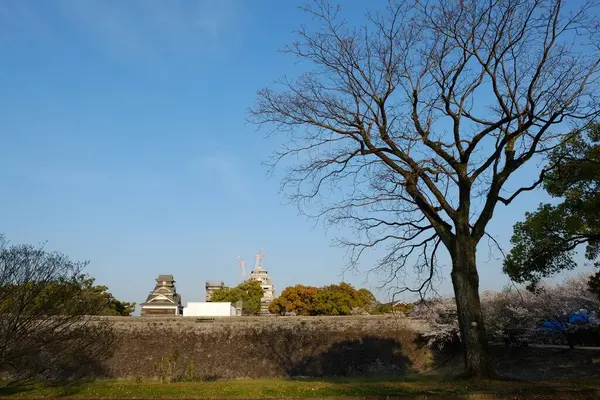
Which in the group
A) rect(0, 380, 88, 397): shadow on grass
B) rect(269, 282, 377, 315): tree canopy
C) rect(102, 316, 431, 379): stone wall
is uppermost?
rect(269, 282, 377, 315): tree canopy

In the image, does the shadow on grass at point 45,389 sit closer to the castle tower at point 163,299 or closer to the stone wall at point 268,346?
the stone wall at point 268,346

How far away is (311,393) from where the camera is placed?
8969mm

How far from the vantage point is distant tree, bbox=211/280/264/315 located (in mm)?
73188

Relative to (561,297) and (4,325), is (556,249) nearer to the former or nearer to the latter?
(561,297)

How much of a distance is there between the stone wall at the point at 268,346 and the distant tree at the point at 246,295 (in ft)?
137

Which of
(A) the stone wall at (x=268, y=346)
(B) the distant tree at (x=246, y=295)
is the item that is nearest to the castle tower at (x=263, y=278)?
(B) the distant tree at (x=246, y=295)

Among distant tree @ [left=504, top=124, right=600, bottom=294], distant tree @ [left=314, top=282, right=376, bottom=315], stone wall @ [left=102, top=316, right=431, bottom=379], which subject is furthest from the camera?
distant tree @ [left=314, top=282, right=376, bottom=315]

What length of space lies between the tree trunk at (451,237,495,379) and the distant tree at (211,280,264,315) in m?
62.3

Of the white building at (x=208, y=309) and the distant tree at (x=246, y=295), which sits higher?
the distant tree at (x=246, y=295)

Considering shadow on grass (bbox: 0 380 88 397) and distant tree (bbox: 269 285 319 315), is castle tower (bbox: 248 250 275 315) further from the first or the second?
shadow on grass (bbox: 0 380 88 397)

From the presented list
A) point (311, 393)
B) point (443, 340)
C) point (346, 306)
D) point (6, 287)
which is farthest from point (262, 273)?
point (311, 393)

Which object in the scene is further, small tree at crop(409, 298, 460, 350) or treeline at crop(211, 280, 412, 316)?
treeline at crop(211, 280, 412, 316)

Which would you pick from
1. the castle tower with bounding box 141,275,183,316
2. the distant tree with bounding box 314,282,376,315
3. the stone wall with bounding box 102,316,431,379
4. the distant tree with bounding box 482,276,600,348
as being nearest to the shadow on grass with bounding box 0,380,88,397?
the stone wall with bounding box 102,316,431,379

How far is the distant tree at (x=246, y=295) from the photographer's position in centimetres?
7319
